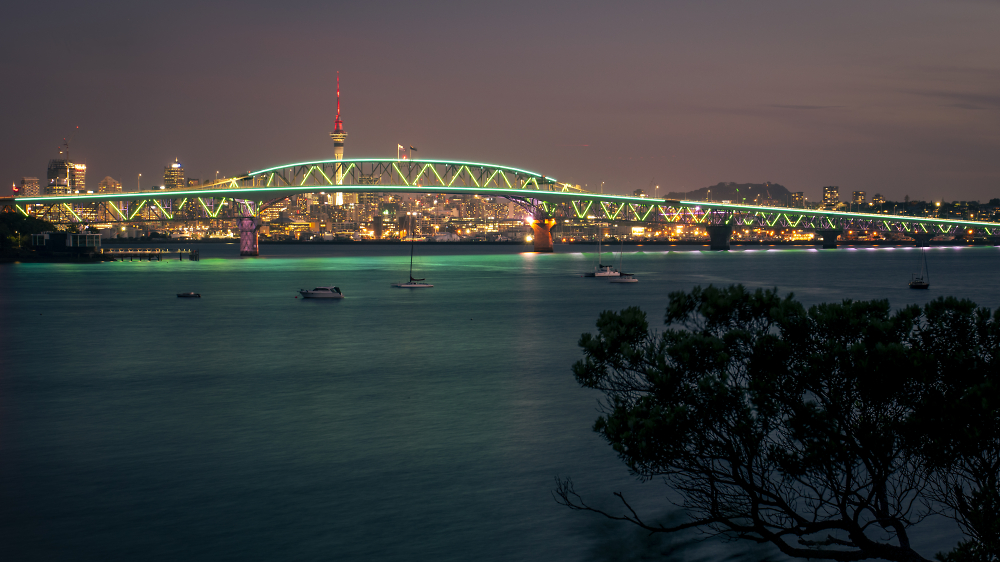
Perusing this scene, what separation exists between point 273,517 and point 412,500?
2.63 m

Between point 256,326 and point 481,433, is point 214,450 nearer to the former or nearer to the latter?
point 481,433

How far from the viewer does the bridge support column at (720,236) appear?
185625mm

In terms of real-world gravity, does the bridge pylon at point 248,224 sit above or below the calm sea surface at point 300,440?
above

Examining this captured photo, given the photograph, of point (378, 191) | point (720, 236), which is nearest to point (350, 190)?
point (378, 191)

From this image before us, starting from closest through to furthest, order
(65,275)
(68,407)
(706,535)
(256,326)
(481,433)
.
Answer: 1. (706,535)
2. (481,433)
3. (68,407)
4. (256,326)
5. (65,275)

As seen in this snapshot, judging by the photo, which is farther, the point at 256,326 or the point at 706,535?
the point at 256,326

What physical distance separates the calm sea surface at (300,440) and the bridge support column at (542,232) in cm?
10662

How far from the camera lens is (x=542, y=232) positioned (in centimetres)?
16300

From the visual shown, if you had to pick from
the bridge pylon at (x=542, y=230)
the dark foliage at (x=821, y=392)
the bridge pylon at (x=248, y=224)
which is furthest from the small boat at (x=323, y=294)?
the bridge pylon at (x=542, y=230)

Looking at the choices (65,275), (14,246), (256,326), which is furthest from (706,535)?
(14,246)

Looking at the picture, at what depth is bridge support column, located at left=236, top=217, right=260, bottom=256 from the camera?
14650 cm

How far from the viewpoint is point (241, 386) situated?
29.0m

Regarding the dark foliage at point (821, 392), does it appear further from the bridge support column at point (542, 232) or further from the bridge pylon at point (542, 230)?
the bridge support column at point (542, 232)

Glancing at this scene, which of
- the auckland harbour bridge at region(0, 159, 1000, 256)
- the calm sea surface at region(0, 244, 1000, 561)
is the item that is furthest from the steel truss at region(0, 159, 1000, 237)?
the calm sea surface at region(0, 244, 1000, 561)
